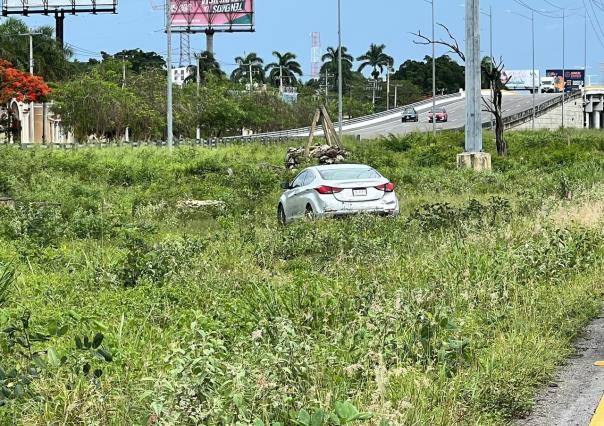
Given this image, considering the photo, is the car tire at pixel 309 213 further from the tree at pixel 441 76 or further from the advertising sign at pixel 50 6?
the tree at pixel 441 76

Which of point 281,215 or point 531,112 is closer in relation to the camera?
point 281,215

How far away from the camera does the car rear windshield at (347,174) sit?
20.8 m

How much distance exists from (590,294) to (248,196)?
1711 centimetres

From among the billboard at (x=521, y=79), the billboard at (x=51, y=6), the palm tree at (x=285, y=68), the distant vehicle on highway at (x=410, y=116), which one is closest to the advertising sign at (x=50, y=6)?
the billboard at (x=51, y=6)

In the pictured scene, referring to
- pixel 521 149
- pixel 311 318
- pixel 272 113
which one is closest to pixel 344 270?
pixel 311 318

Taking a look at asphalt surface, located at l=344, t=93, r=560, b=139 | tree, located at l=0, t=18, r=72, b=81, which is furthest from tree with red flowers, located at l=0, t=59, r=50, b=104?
asphalt surface, located at l=344, t=93, r=560, b=139

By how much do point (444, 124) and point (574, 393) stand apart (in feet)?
280

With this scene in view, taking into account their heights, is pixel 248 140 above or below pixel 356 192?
above

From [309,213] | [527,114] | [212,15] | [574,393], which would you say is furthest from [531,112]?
[574,393]

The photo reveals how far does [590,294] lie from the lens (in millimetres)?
10680

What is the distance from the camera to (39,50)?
8450 centimetres

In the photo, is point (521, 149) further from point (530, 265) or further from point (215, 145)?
point (530, 265)

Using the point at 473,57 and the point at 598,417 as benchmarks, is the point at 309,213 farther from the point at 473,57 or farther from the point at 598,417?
the point at 473,57

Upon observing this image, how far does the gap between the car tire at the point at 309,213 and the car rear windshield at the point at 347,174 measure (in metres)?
0.69
